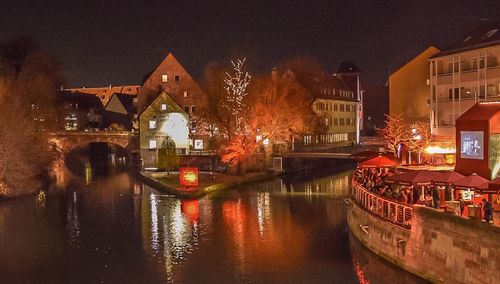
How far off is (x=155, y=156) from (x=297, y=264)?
4880 centimetres

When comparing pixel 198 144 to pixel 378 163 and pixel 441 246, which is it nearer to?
pixel 378 163

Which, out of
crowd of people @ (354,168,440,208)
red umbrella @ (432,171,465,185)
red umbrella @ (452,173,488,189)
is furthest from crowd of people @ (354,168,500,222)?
red umbrella @ (452,173,488,189)

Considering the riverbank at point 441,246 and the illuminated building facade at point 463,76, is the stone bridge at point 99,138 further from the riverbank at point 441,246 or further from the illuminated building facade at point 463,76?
the riverbank at point 441,246

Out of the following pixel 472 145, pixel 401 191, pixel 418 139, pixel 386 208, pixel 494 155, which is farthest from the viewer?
pixel 418 139

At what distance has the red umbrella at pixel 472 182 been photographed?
2384 cm

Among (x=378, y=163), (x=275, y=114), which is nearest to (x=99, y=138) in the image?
(x=275, y=114)

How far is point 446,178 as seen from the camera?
25516 millimetres

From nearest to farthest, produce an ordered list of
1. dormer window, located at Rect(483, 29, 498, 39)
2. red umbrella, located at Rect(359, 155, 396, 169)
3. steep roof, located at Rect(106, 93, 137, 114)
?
red umbrella, located at Rect(359, 155, 396, 169), dormer window, located at Rect(483, 29, 498, 39), steep roof, located at Rect(106, 93, 137, 114)

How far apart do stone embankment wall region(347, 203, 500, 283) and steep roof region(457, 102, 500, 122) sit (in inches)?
273

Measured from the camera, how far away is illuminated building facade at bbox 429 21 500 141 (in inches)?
1828

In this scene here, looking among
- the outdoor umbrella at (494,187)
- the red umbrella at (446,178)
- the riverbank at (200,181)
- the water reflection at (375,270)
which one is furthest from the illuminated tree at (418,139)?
the outdoor umbrella at (494,187)

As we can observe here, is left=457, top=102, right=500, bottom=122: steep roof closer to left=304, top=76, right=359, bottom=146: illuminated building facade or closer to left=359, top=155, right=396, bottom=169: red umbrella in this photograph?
left=359, top=155, right=396, bottom=169: red umbrella

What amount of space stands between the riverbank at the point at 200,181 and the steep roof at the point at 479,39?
22598mm

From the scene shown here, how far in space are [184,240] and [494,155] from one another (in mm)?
16597
